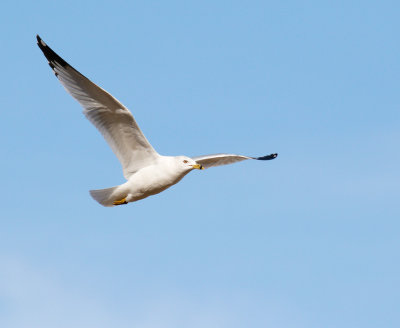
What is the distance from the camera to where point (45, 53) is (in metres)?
13.7

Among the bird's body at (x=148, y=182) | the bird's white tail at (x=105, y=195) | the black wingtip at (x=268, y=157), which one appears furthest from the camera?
the black wingtip at (x=268, y=157)

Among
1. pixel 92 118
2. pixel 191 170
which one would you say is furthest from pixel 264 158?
pixel 92 118

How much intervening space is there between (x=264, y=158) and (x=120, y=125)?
12.4 feet

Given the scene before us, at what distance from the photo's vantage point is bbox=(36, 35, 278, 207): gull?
44.0 ft

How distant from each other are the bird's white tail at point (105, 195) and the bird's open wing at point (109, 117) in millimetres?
385

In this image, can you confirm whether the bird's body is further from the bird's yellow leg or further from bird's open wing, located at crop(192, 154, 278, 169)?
bird's open wing, located at crop(192, 154, 278, 169)

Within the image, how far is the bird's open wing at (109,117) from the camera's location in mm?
13367

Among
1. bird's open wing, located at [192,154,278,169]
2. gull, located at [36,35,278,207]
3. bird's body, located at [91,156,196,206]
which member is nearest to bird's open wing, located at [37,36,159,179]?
gull, located at [36,35,278,207]

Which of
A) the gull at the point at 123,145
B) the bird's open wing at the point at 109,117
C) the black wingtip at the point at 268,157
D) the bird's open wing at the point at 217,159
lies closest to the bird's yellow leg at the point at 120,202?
the gull at the point at 123,145

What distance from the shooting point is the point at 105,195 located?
45.6 ft

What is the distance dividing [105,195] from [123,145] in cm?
83

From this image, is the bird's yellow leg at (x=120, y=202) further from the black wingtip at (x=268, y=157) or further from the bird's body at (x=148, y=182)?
the black wingtip at (x=268, y=157)

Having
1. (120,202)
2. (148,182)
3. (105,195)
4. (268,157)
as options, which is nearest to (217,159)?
(268,157)

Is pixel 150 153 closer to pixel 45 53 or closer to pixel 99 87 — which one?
pixel 99 87
